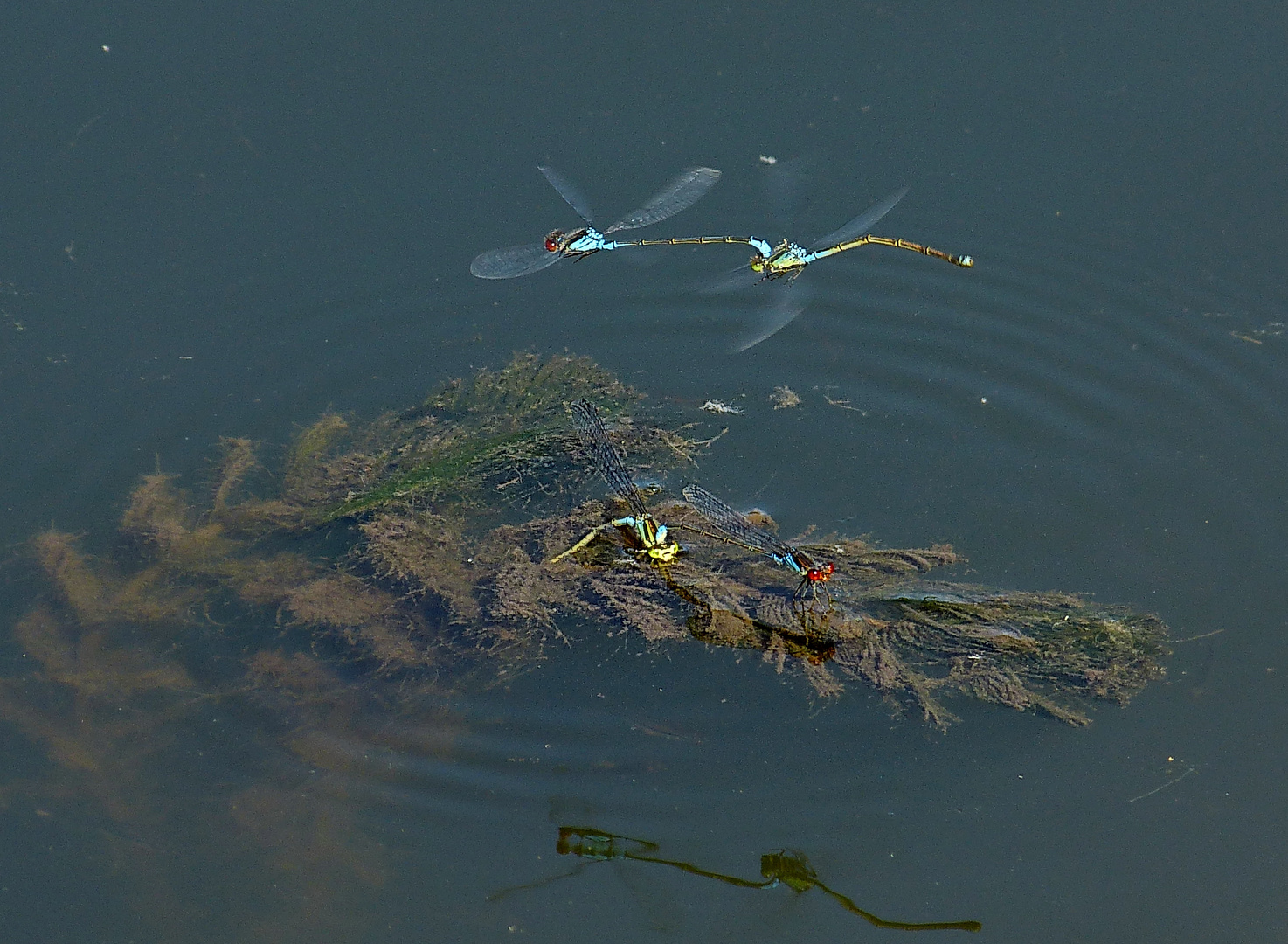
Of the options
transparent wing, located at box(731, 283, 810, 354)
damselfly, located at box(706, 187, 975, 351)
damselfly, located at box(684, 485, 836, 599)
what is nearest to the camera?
damselfly, located at box(684, 485, 836, 599)

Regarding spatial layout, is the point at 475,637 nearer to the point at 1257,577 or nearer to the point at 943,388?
the point at 943,388

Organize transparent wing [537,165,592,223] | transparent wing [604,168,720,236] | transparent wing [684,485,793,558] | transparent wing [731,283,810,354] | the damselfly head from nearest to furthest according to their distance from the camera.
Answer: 1. the damselfly head
2. transparent wing [684,485,793,558]
3. transparent wing [731,283,810,354]
4. transparent wing [604,168,720,236]
5. transparent wing [537,165,592,223]

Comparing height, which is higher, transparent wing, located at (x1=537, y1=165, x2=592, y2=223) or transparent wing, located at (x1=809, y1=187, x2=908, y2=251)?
transparent wing, located at (x1=537, y1=165, x2=592, y2=223)

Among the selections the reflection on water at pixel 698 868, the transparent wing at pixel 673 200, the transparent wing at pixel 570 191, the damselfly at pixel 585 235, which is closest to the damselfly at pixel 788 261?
the damselfly at pixel 585 235

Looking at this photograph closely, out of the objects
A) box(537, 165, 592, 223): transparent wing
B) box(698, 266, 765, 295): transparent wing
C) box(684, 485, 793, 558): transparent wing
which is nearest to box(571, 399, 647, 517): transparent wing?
box(684, 485, 793, 558): transparent wing

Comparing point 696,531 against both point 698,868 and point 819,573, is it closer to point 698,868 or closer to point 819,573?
point 819,573

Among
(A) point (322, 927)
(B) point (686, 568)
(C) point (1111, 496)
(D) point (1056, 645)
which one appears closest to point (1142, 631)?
(D) point (1056, 645)

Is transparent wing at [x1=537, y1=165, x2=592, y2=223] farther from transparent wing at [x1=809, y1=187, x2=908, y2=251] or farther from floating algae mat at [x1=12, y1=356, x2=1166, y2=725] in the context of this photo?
transparent wing at [x1=809, y1=187, x2=908, y2=251]
